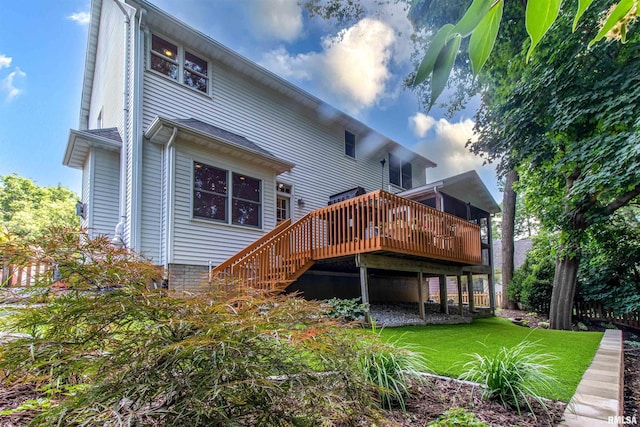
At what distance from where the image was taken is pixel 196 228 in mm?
7996

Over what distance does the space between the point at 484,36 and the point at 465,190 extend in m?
13.1

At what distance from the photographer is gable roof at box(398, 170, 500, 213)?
36.7 feet

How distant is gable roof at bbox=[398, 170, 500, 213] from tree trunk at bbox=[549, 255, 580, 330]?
3726 mm

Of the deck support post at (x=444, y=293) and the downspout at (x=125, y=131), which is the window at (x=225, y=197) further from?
the deck support post at (x=444, y=293)

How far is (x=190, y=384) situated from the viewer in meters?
1.47

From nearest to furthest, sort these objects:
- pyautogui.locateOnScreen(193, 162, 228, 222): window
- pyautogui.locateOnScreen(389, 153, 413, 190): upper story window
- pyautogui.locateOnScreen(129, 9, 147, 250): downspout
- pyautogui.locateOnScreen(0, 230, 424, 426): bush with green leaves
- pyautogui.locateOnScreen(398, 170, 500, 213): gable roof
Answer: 1. pyautogui.locateOnScreen(0, 230, 424, 426): bush with green leaves
2. pyautogui.locateOnScreen(129, 9, 147, 250): downspout
3. pyautogui.locateOnScreen(193, 162, 228, 222): window
4. pyautogui.locateOnScreen(398, 170, 500, 213): gable roof
5. pyautogui.locateOnScreen(389, 153, 413, 190): upper story window

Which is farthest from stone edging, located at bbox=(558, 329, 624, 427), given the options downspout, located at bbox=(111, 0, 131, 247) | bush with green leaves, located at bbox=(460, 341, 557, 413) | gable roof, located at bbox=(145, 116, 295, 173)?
downspout, located at bbox=(111, 0, 131, 247)

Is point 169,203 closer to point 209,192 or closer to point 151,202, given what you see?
point 151,202

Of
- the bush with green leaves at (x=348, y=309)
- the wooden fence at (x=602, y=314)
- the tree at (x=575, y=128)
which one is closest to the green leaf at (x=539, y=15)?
the bush with green leaves at (x=348, y=309)

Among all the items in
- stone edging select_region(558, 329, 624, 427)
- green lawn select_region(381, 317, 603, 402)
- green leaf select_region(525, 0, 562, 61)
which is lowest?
green lawn select_region(381, 317, 603, 402)

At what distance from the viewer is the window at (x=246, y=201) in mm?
8818

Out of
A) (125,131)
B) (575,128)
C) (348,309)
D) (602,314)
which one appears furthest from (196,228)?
(602,314)

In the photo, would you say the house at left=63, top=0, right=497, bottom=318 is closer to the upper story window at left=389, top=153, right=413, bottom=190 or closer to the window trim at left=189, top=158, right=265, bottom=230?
the window trim at left=189, top=158, right=265, bottom=230

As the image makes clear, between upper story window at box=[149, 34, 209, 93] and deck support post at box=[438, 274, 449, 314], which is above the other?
upper story window at box=[149, 34, 209, 93]
